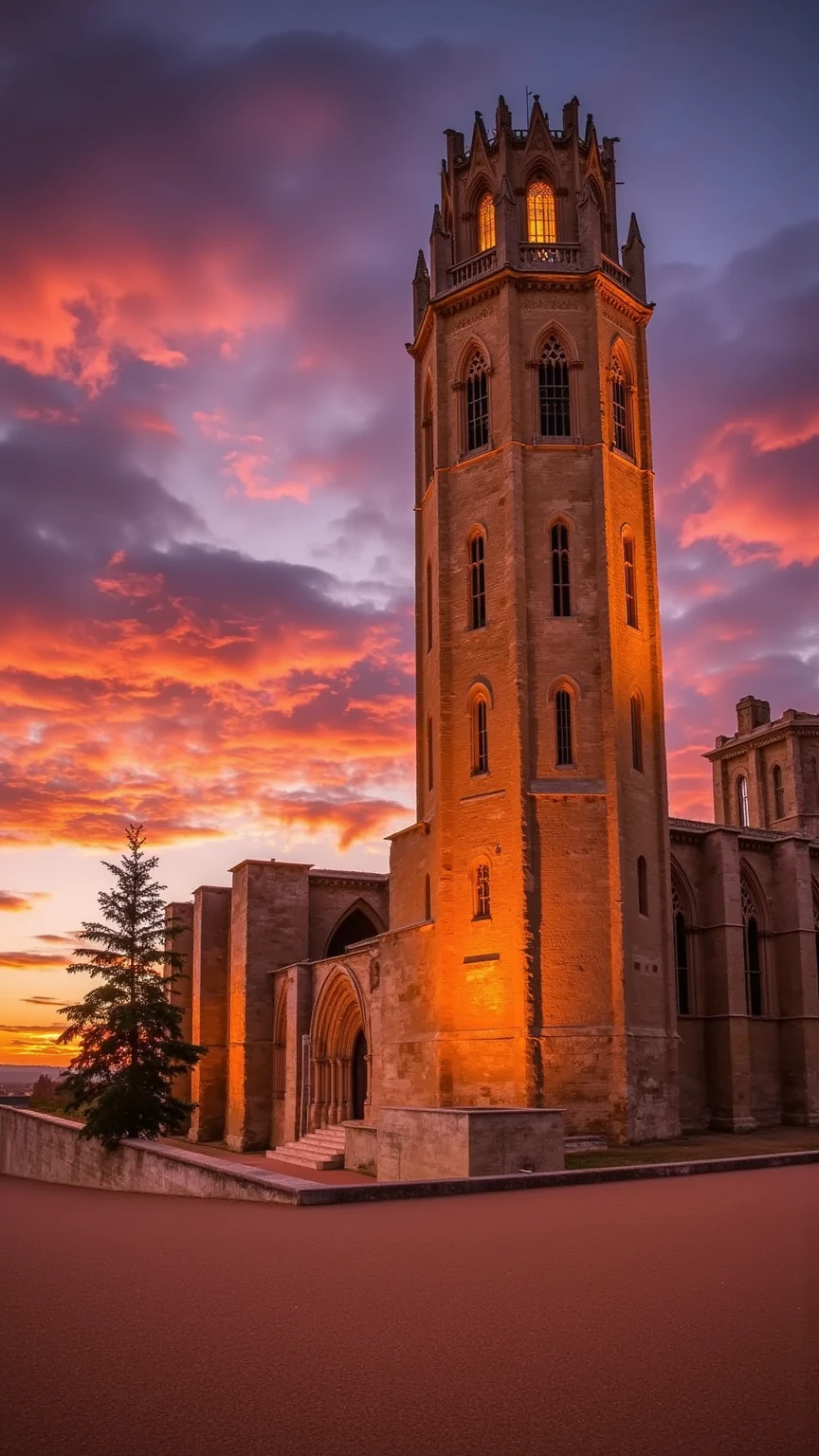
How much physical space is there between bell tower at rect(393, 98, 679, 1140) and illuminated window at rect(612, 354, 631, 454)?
6 centimetres

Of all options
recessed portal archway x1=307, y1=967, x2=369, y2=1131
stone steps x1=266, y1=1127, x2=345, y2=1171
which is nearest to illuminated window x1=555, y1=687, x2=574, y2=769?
recessed portal archway x1=307, y1=967, x2=369, y2=1131

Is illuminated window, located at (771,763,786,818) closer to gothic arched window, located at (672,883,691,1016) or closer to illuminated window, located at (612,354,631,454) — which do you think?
gothic arched window, located at (672,883,691,1016)

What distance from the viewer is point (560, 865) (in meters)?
30.0

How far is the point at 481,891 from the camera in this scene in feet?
101

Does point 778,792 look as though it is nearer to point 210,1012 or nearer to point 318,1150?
point 210,1012

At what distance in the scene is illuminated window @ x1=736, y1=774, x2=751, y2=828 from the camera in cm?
5731

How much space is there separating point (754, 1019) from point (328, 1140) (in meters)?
13.2

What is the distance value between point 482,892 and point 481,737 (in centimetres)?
419

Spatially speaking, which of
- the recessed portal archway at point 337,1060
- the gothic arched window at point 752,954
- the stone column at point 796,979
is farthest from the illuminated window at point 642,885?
the recessed portal archway at point 337,1060

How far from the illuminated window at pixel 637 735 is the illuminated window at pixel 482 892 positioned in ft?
16.0

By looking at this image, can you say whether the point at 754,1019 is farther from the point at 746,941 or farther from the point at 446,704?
the point at 446,704

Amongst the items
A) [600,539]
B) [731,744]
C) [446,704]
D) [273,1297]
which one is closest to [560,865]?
[446,704]

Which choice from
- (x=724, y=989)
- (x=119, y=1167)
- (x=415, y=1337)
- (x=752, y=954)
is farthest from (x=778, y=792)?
(x=415, y=1337)

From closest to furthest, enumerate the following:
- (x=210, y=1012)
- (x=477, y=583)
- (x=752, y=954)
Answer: (x=477, y=583), (x=752, y=954), (x=210, y=1012)
